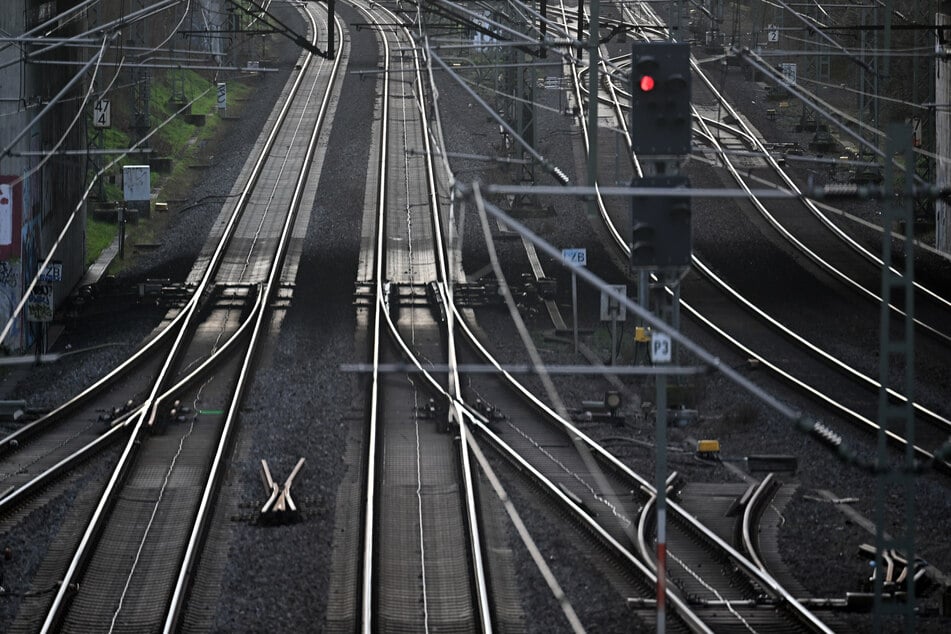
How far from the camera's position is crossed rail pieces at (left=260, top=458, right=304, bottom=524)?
43.2 ft

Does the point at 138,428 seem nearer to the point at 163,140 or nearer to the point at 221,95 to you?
the point at 163,140

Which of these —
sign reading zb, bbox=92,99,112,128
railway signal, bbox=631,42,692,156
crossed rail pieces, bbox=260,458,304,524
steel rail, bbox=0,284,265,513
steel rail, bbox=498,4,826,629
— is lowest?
steel rail, bbox=498,4,826,629

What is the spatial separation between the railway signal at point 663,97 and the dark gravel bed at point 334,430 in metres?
3.55

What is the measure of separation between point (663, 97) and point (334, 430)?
7814 millimetres

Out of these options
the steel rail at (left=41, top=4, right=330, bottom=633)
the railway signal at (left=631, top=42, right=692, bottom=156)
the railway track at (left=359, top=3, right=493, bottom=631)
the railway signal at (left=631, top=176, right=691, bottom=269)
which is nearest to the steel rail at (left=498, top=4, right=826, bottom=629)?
the railway track at (left=359, top=3, right=493, bottom=631)

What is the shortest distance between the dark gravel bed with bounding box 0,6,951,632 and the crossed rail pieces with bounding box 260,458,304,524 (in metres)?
0.12

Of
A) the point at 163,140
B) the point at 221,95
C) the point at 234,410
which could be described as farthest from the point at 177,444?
the point at 221,95

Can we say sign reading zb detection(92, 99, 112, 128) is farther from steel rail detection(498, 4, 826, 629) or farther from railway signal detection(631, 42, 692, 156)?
railway signal detection(631, 42, 692, 156)

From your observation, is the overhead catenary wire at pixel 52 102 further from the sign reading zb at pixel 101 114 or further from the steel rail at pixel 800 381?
the sign reading zb at pixel 101 114

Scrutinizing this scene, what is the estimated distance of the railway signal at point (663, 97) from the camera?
9523 mm

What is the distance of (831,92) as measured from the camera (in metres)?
43.2

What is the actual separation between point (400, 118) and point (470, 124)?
2421mm

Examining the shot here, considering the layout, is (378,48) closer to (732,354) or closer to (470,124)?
(470,124)

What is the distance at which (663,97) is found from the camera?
9.60 m
